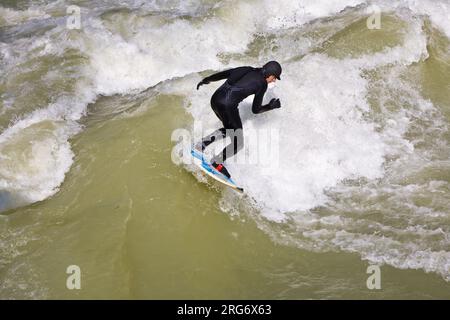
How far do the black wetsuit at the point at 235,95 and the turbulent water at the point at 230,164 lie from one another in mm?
465

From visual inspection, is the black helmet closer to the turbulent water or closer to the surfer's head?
the surfer's head

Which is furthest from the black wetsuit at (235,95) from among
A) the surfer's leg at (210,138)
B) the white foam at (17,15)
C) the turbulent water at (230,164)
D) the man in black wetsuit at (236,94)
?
the white foam at (17,15)

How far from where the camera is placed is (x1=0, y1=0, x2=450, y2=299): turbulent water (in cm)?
471

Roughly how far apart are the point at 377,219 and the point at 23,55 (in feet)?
Result: 22.1

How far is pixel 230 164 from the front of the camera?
612 centimetres

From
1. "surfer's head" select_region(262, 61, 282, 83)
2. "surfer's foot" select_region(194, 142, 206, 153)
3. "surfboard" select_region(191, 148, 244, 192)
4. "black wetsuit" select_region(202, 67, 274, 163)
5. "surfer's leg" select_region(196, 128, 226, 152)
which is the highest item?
"surfer's head" select_region(262, 61, 282, 83)

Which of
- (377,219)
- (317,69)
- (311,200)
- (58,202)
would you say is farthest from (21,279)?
(317,69)

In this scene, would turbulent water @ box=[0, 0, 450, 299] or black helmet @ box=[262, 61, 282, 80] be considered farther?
black helmet @ box=[262, 61, 282, 80]

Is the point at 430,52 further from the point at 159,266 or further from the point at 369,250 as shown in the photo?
the point at 159,266

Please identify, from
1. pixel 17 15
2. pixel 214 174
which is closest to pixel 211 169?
pixel 214 174

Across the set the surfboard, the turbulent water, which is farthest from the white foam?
the surfboard

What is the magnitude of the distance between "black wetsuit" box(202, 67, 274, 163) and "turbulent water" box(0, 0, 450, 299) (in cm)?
47

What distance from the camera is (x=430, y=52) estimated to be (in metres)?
8.48

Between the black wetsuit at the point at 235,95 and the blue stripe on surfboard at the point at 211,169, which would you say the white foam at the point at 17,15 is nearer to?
the black wetsuit at the point at 235,95
